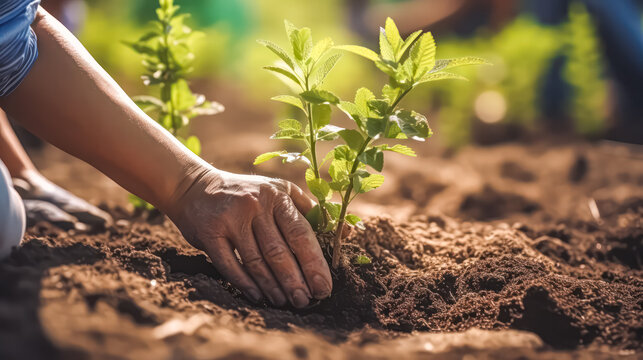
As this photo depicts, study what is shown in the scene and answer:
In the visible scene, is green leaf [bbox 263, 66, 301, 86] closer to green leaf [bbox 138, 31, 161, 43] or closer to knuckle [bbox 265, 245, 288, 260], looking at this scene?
knuckle [bbox 265, 245, 288, 260]

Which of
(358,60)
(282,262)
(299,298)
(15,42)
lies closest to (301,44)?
(282,262)

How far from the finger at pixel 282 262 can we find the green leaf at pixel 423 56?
62cm

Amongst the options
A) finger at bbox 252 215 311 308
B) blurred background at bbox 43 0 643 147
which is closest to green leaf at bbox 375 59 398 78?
finger at bbox 252 215 311 308

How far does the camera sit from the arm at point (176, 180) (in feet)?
5.40

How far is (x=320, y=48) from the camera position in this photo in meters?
1.65

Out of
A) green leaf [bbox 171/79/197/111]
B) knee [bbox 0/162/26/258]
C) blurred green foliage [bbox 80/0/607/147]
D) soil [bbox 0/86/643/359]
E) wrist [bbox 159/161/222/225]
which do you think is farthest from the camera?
blurred green foliage [bbox 80/0/607/147]

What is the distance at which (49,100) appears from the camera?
1776 mm

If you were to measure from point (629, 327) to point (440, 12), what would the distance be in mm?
6914

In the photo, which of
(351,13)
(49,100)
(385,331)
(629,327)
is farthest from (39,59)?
(351,13)

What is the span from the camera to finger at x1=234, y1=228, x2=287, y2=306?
5.40 ft

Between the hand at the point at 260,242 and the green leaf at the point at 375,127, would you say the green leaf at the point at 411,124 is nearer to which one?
the green leaf at the point at 375,127

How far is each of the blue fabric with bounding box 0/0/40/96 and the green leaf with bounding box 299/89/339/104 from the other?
890 millimetres

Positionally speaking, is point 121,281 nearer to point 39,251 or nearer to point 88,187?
point 39,251

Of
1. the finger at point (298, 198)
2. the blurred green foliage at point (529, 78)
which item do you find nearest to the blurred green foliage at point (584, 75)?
the blurred green foliage at point (529, 78)
